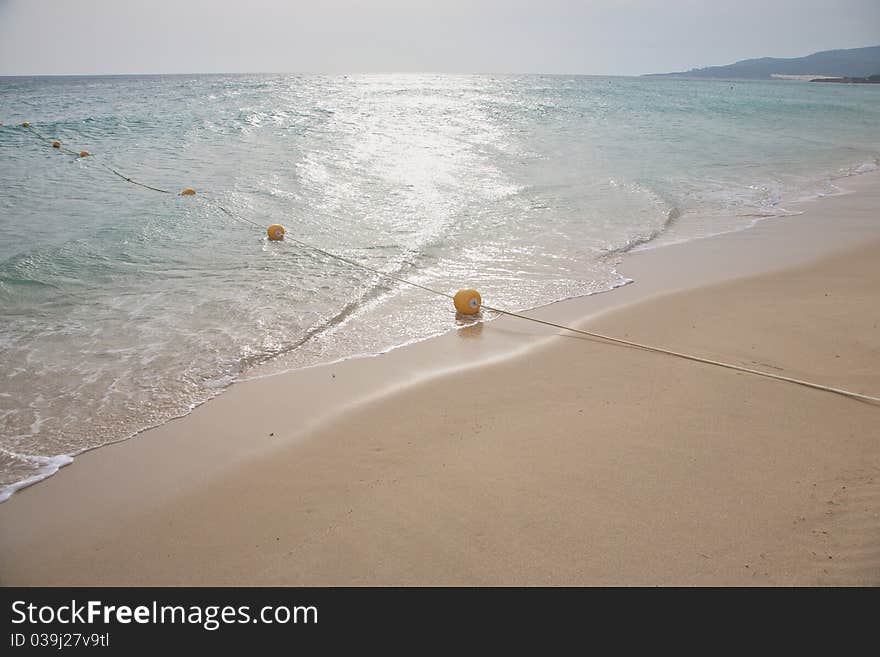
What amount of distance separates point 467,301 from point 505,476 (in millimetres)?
2724

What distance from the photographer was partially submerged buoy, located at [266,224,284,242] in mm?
8359

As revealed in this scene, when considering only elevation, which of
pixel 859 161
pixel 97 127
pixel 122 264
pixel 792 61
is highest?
pixel 792 61

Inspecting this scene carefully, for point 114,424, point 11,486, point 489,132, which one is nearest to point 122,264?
point 114,424

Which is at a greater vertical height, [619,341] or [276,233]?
[276,233]

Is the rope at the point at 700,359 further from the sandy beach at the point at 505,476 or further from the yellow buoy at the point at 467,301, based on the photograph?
the yellow buoy at the point at 467,301

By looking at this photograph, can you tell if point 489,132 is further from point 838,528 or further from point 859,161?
point 838,528

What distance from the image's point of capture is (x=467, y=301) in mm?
5625

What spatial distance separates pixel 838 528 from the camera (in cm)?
260

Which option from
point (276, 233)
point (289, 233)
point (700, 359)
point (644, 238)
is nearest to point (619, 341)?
point (700, 359)

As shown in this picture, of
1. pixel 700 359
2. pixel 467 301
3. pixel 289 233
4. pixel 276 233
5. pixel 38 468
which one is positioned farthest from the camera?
pixel 289 233

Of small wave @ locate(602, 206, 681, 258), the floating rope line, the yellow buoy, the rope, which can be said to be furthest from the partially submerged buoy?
small wave @ locate(602, 206, 681, 258)

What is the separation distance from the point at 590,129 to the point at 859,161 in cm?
965

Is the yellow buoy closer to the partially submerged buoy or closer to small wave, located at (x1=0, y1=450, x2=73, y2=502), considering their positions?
small wave, located at (x1=0, y1=450, x2=73, y2=502)

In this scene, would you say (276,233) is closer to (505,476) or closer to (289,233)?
(289,233)
